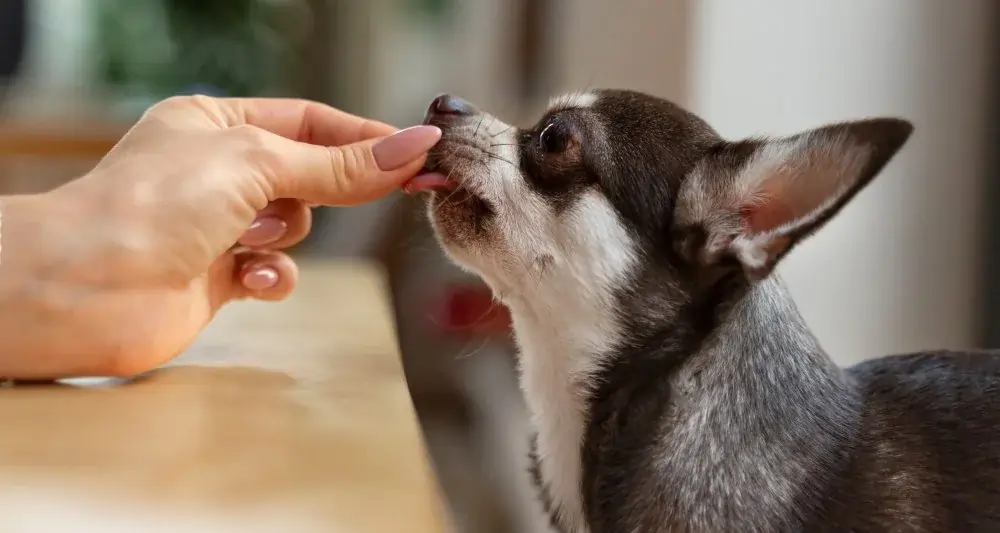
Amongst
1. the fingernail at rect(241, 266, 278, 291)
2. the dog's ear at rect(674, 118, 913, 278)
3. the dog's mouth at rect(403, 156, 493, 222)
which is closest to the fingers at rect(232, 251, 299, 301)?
the fingernail at rect(241, 266, 278, 291)

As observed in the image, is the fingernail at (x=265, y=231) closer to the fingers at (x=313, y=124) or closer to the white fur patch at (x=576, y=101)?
the fingers at (x=313, y=124)

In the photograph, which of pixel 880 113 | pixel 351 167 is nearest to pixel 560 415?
pixel 351 167

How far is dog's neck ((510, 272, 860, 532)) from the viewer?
0.87m

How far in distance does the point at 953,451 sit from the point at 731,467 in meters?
0.23

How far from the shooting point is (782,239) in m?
0.88

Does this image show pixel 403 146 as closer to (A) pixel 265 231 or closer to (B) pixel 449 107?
(B) pixel 449 107

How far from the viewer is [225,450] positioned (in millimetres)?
764

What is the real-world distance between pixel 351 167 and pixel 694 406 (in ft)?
1.51

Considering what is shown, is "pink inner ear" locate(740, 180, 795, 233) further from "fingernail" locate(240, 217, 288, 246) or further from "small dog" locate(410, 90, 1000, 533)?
"fingernail" locate(240, 217, 288, 246)

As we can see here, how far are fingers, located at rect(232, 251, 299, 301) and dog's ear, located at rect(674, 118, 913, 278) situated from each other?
53 cm

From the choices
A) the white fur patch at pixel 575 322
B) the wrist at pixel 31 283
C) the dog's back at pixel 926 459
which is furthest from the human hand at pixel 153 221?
the dog's back at pixel 926 459

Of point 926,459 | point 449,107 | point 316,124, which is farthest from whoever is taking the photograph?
point 316,124

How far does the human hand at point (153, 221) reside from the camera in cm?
86

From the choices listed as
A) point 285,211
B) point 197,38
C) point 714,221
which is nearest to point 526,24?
point 197,38
